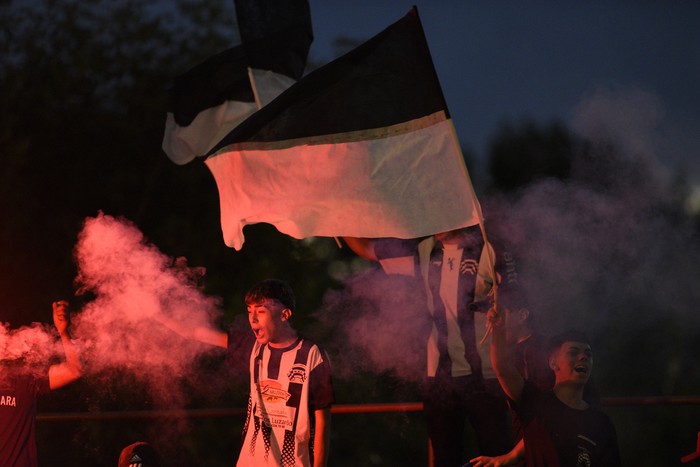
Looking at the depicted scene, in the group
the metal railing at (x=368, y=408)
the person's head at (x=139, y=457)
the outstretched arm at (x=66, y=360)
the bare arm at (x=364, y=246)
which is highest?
the bare arm at (x=364, y=246)

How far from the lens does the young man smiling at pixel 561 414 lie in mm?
3914

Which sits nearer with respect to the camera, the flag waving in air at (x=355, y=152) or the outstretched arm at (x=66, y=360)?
the flag waving in air at (x=355, y=152)

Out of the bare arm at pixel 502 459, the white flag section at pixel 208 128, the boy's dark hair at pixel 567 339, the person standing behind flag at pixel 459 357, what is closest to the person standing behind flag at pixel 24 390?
the white flag section at pixel 208 128

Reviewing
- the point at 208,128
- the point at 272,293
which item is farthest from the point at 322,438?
the point at 208,128

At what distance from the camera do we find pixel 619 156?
6320mm

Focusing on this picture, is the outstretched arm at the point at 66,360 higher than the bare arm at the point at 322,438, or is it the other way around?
the outstretched arm at the point at 66,360

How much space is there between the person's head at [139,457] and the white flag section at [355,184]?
106 cm

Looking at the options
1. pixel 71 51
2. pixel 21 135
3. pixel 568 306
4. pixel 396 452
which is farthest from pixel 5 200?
pixel 568 306

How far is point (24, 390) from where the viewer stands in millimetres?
4973

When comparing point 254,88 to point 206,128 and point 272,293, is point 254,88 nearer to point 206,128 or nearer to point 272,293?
point 206,128

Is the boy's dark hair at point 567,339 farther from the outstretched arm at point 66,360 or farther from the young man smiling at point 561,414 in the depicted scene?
the outstretched arm at point 66,360

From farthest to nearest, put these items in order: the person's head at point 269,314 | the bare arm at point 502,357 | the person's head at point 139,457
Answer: the person's head at point 269,314, the person's head at point 139,457, the bare arm at point 502,357

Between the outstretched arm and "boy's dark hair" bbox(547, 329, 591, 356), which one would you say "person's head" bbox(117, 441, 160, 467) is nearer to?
the outstretched arm

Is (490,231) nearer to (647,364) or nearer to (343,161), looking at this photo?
(343,161)
